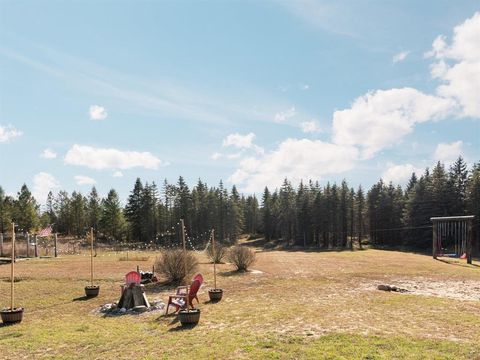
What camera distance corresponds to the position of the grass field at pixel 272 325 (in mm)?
9523

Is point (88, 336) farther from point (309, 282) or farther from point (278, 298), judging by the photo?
point (309, 282)

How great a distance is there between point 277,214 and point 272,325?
91.1m

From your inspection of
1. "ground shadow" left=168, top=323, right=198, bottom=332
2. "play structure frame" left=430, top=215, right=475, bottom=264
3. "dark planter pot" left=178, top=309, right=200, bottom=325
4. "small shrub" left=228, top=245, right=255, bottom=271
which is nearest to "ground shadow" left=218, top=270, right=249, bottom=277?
"small shrub" left=228, top=245, right=255, bottom=271

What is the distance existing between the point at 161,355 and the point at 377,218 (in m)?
79.5

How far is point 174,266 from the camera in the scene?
75.6 feet

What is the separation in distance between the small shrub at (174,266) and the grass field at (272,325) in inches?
71.5

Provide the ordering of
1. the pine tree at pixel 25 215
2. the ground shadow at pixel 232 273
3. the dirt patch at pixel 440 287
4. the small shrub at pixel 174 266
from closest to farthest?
the dirt patch at pixel 440 287
the small shrub at pixel 174 266
the ground shadow at pixel 232 273
the pine tree at pixel 25 215

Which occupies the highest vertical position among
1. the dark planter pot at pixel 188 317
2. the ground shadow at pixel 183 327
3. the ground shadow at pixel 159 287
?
the dark planter pot at pixel 188 317

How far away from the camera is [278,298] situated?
17.1 metres

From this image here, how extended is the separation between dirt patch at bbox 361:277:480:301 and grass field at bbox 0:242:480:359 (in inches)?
1.9

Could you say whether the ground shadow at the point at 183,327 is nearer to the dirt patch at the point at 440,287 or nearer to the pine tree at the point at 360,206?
the dirt patch at the point at 440,287

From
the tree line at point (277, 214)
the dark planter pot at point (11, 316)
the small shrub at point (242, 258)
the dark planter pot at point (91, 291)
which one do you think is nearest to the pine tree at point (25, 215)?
the tree line at point (277, 214)

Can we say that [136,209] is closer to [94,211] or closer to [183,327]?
[94,211]

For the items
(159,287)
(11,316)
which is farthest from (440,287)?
(11,316)
